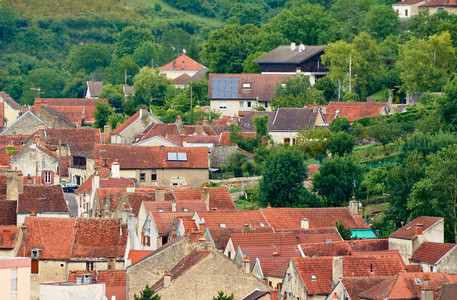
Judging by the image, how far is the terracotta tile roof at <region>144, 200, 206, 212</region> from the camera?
62344 mm

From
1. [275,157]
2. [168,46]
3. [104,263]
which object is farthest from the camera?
[168,46]

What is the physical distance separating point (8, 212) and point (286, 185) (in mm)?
17067

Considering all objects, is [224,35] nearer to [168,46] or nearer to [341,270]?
[168,46]

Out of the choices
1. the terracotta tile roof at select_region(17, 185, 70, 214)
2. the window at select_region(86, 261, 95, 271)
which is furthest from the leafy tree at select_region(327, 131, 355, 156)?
the window at select_region(86, 261, 95, 271)

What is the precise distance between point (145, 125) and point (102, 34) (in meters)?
102

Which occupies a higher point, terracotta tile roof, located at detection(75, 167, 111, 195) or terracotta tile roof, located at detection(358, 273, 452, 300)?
terracotta tile roof, located at detection(75, 167, 111, 195)

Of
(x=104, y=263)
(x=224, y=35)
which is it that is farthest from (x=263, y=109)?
(x=104, y=263)

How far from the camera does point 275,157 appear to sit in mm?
73438

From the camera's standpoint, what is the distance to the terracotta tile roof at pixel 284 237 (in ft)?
184

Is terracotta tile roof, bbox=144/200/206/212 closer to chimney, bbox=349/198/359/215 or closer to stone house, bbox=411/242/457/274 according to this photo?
chimney, bbox=349/198/359/215

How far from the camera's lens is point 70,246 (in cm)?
6059

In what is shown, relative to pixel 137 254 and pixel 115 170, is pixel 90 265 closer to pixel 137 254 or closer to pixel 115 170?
pixel 137 254

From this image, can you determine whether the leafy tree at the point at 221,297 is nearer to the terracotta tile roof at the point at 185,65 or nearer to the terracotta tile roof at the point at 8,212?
the terracotta tile roof at the point at 8,212

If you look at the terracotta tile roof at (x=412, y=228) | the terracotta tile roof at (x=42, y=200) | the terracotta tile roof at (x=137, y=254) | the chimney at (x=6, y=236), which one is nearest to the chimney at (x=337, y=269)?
the terracotta tile roof at (x=412, y=228)
